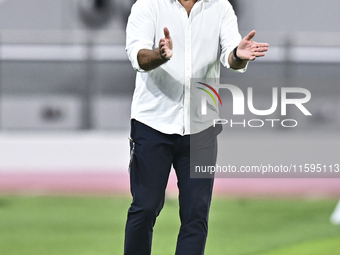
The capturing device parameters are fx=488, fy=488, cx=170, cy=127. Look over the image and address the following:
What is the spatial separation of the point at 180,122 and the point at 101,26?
3546mm

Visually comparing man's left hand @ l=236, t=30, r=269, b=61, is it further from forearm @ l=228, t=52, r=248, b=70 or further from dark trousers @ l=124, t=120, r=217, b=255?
dark trousers @ l=124, t=120, r=217, b=255

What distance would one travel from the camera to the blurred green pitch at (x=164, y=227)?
2.39 metres

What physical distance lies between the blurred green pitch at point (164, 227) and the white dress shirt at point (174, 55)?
0.85m

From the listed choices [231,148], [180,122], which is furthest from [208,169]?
[231,148]

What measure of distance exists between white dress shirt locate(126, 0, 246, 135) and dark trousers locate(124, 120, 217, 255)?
0.19ft

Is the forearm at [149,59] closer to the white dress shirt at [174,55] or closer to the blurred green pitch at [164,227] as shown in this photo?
the white dress shirt at [174,55]

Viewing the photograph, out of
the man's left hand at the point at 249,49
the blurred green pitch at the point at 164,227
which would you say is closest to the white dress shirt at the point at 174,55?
the man's left hand at the point at 249,49

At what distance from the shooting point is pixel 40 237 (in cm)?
256

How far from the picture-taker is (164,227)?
109 inches

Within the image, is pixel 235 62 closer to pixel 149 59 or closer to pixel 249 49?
pixel 249 49

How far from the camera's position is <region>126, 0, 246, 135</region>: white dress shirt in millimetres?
1707

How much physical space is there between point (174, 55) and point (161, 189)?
48 cm

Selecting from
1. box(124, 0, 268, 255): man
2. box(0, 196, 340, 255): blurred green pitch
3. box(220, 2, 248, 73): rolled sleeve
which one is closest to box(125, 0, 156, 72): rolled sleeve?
box(124, 0, 268, 255): man

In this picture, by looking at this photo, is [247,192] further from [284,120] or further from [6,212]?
[6,212]
